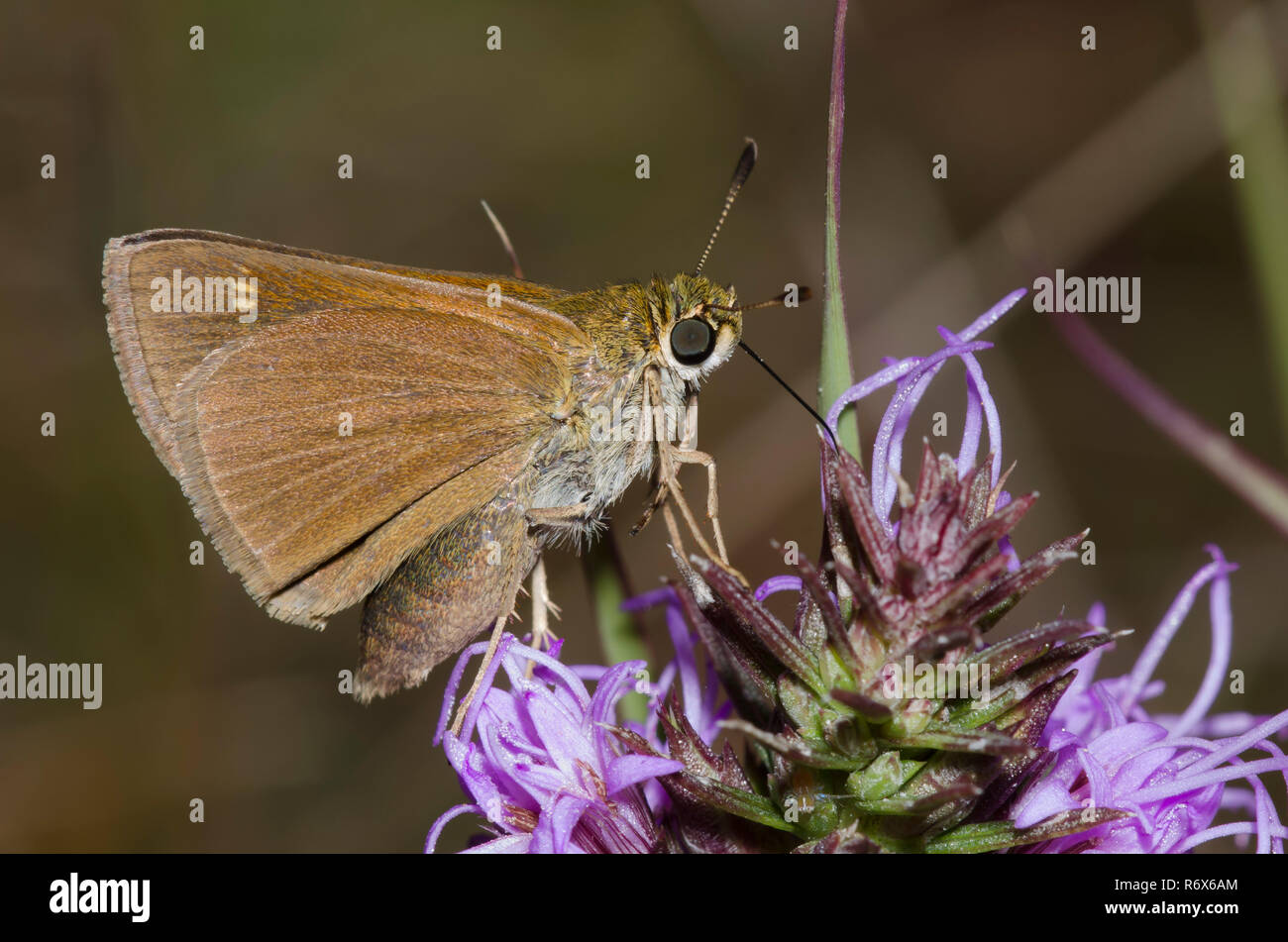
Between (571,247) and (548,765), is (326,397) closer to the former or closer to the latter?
(548,765)

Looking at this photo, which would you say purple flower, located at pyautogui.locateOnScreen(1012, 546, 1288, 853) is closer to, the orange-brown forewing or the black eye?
the black eye

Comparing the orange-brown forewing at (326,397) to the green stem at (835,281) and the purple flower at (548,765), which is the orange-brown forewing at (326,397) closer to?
the purple flower at (548,765)

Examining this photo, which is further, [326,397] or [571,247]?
[571,247]

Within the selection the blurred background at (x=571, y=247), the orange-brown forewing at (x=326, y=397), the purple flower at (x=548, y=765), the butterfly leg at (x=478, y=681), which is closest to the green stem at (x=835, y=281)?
the purple flower at (x=548, y=765)

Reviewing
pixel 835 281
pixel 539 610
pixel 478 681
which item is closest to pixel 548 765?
pixel 478 681

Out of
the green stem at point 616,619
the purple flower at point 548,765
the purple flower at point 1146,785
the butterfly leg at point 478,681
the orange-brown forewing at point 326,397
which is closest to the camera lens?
the purple flower at point 1146,785

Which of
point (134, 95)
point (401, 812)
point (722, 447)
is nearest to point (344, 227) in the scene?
point (134, 95)

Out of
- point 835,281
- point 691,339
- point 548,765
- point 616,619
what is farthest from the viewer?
point 691,339

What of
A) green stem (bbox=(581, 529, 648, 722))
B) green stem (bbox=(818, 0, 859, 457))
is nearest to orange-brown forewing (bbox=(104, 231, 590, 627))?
green stem (bbox=(581, 529, 648, 722))
